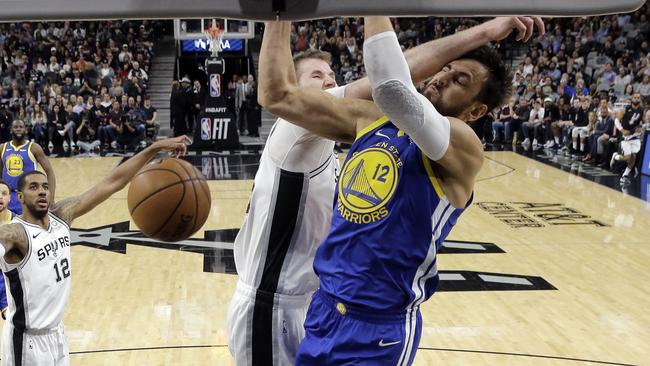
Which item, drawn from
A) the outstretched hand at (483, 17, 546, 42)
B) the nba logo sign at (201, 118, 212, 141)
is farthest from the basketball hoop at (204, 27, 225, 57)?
Answer: the outstretched hand at (483, 17, 546, 42)

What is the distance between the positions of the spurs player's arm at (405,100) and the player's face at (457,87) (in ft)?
0.52

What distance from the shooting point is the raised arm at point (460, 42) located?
7.89 feet

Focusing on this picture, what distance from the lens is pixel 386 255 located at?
8.92ft

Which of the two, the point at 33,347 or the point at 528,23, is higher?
the point at 528,23

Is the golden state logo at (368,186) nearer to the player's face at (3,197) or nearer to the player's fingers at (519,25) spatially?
the player's fingers at (519,25)

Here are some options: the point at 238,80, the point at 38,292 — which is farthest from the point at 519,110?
the point at 38,292

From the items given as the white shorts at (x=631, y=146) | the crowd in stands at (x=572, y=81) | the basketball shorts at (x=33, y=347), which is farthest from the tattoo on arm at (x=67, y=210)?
the white shorts at (x=631, y=146)

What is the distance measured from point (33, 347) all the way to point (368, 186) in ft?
8.60

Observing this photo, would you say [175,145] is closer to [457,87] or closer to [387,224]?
[387,224]

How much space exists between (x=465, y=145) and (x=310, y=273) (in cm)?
111

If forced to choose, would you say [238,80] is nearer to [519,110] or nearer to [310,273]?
[519,110]

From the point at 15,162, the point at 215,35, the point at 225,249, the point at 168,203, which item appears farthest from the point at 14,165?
the point at 215,35

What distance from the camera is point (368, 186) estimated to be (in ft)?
9.04

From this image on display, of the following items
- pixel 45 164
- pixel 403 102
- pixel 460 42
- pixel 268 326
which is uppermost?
pixel 460 42
